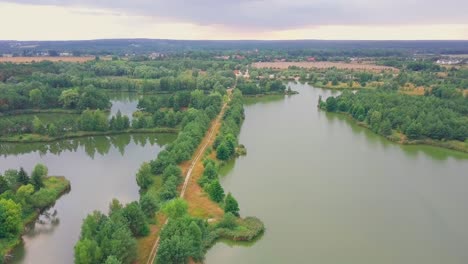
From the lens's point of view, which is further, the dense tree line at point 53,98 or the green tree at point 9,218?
the dense tree line at point 53,98

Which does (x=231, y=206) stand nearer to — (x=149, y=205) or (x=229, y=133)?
(x=149, y=205)

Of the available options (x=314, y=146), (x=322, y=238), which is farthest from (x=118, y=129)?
(x=322, y=238)

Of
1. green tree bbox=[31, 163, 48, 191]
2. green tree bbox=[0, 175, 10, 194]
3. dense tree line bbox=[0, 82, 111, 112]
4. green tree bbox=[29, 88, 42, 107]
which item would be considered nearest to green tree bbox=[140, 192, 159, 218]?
green tree bbox=[31, 163, 48, 191]

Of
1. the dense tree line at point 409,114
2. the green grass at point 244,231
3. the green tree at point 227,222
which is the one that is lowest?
the green grass at point 244,231

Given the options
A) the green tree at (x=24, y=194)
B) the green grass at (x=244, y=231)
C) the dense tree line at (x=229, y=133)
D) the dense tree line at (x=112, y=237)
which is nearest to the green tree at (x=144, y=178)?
the dense tree line at (x=112, y=237)

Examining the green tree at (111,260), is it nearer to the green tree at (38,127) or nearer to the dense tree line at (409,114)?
Answer: the green tree at (38,127)

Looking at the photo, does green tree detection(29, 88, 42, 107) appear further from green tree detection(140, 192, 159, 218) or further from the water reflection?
green tree detection(140, 192, 159, 218)
